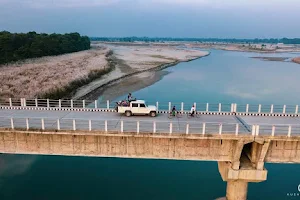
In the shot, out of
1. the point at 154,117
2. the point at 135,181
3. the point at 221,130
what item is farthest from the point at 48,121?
the point at 221,130

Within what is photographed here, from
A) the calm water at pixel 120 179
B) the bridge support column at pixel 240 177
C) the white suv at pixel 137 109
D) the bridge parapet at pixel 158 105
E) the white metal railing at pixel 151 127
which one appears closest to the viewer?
the white metal railing at pixel 151 127

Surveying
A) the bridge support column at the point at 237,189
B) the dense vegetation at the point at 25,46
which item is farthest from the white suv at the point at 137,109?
the dense vegetation at the point at 25,46

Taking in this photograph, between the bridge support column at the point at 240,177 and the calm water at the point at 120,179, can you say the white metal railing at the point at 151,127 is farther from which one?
the calm water at the point at 120,179

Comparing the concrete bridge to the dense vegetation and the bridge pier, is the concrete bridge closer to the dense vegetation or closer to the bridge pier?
the bridge pier

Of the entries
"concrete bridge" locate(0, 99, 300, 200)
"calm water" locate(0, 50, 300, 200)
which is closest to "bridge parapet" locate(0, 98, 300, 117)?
"concrete bridge" locate(0, 99, 300, 200)

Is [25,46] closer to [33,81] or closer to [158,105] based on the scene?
[33,81]

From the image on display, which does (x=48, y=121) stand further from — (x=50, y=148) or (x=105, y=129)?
(x=105, y=129)
